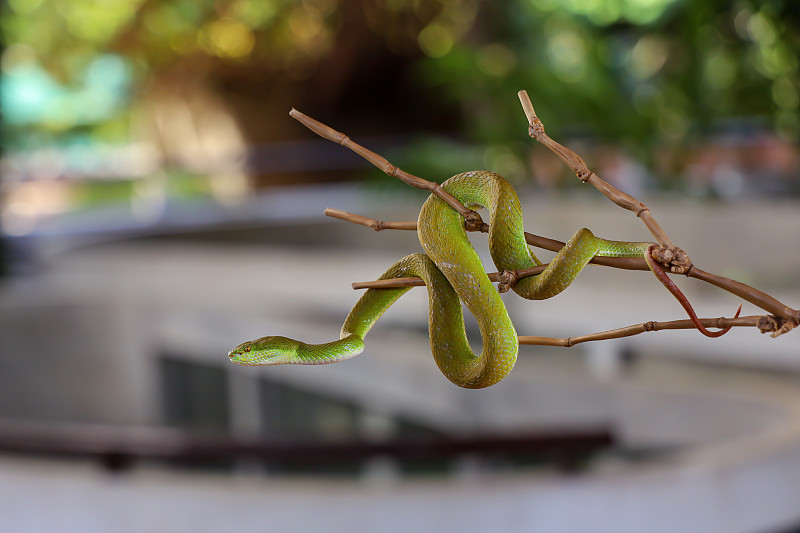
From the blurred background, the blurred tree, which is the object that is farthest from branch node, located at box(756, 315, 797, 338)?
the blurred tree

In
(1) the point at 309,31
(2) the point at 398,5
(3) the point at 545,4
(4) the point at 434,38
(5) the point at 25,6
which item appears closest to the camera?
(3) the point at 545,4

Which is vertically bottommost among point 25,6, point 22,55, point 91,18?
point 22,55

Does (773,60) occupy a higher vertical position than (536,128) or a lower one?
higher

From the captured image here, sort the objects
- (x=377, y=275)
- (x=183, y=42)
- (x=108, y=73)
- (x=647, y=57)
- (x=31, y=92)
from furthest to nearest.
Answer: (x=31, y=92) < (x=108, y=73) < (x=183, y=42) < (x=647, y=57) < (x=377, y=275)

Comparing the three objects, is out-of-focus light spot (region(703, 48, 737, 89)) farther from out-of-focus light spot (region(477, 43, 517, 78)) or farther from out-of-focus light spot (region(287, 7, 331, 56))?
out-of-focus light spot (region(287, 7, 331, 56))

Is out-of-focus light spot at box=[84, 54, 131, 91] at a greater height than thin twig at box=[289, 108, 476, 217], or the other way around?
out-of-focus light spot at box=[84, 54, 131, 91]

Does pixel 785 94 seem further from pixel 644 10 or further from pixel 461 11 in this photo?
pixel 461 11

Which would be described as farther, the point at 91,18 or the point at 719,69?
the point at 91,18

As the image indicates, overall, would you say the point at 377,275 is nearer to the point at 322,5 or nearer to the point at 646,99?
the point at 646,99

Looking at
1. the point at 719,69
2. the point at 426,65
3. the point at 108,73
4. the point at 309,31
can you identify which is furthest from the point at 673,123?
the point at 108,73
